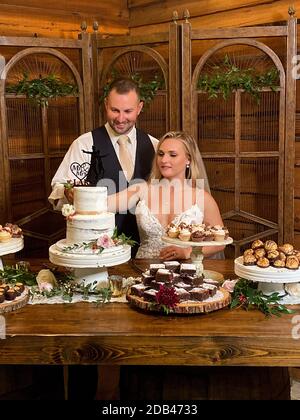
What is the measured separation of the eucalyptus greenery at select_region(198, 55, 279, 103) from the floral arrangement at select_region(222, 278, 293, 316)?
1.83m

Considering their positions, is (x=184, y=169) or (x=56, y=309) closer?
(x=56, y=309)

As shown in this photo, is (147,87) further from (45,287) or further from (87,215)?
(45,287)

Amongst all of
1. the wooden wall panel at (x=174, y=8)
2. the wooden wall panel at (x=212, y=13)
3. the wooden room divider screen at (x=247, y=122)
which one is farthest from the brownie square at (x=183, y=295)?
the wooden wall panel at (x=174, y=8)

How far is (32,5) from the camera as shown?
14.1 ft

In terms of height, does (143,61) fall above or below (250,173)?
above

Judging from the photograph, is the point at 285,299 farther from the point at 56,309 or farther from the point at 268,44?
the point at 268,44

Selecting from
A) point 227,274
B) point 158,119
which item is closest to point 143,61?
point 158,119

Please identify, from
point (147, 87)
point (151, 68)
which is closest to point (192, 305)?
point (147, 87)

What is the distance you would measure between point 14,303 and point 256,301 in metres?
0.85

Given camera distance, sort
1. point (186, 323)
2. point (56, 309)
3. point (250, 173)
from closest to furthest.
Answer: point (186, 323) → point (56, 309) → point (250, 173)

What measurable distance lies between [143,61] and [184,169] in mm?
1379

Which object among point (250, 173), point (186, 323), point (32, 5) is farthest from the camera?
point (32, 5)

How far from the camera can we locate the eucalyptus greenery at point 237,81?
3.62 m

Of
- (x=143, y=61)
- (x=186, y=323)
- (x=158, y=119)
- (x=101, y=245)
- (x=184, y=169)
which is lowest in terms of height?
(x=186, y=323)
